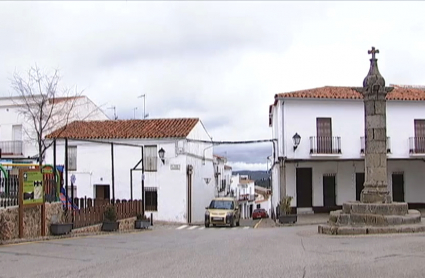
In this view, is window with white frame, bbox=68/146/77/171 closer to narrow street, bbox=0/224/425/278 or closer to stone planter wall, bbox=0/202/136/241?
stone planter wall, bbox=0/202/136/241

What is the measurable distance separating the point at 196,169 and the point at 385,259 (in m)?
23.1

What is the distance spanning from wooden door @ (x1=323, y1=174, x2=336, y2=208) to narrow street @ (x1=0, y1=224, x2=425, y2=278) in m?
16.0

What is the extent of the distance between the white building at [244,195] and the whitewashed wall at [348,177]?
81.7ft

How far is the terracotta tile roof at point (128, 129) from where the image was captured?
2938 cm

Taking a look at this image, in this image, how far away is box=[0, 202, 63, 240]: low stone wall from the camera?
1167 centimetres

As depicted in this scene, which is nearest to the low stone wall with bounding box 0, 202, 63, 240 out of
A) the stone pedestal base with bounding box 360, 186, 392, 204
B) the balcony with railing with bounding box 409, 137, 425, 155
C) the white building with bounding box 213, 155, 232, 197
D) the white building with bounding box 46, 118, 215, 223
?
the stone pedestal base with bounding box 360, 186, 392, 204

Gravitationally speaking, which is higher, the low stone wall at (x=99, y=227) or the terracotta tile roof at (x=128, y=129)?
the terracotta tile roof at (x=128, y=129)

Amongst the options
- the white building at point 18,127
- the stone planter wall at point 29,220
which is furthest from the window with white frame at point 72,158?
the stone planter wall at point 29,220

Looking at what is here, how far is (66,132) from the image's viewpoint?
31781 millimetres

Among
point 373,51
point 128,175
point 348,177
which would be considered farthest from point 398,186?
point 128,175

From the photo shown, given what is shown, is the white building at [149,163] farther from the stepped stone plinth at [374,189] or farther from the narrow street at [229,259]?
the narrow street at [229,259]

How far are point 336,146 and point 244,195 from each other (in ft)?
128

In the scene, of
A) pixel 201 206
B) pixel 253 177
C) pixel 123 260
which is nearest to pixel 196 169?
pixel 201 206

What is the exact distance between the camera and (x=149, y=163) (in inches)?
1146
